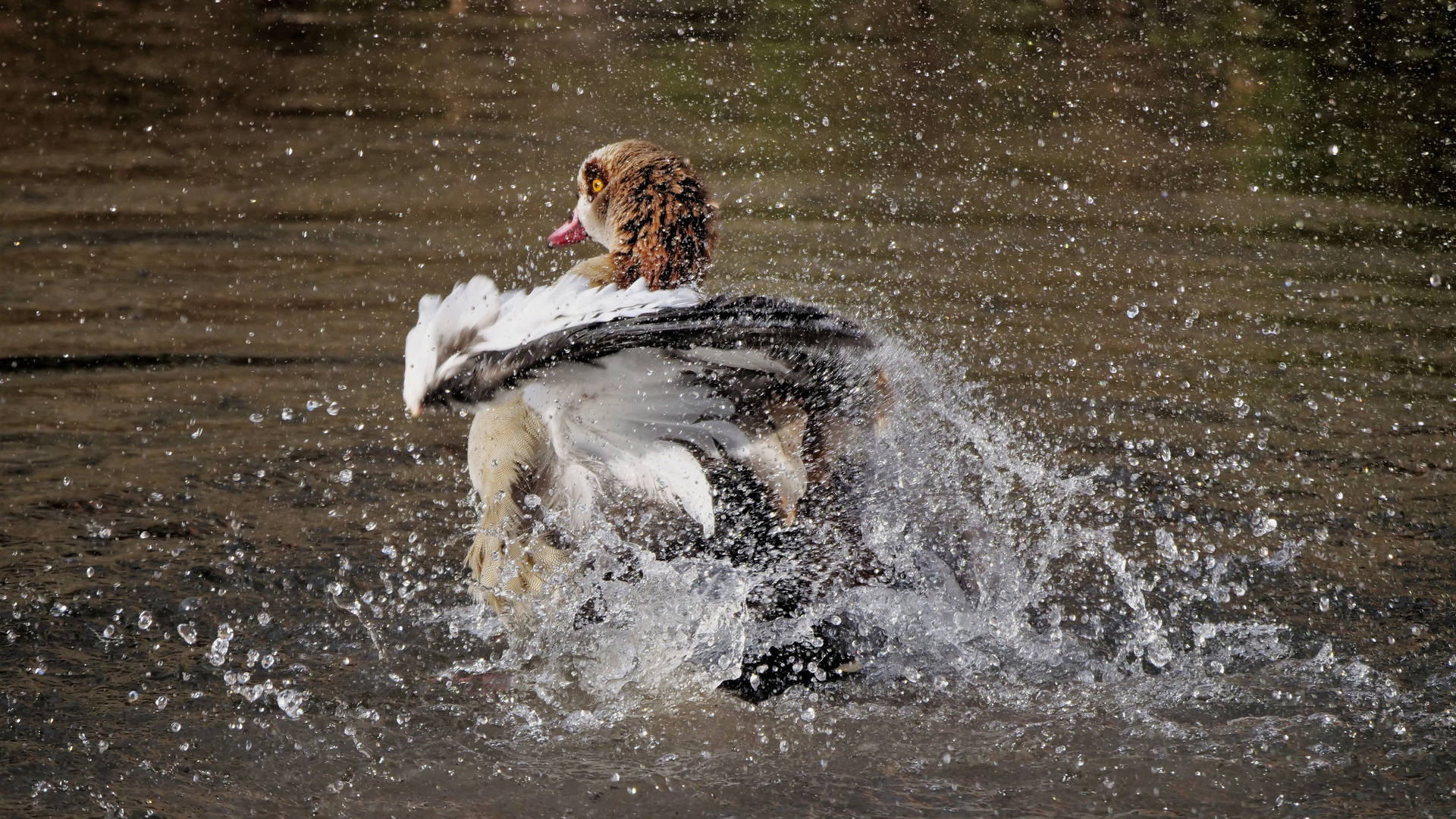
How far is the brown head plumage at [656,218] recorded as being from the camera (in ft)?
13.4

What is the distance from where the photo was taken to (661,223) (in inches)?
162

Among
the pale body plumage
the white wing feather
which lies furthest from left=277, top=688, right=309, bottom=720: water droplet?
the white wing feather

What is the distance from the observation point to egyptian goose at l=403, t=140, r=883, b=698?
302 centimetres

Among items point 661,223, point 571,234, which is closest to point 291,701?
point 661,223

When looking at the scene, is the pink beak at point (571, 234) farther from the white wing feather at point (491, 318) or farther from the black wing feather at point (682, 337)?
the black wing feather at point (682, 337)

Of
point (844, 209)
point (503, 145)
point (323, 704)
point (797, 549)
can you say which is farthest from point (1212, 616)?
point (503, 145)

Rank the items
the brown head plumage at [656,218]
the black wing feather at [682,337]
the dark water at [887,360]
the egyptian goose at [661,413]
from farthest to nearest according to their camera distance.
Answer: the brown head plumage at [656,218] → the dark water at [887,360] → the egyptian goose at [661,413] → the black wing feather at [682,337]

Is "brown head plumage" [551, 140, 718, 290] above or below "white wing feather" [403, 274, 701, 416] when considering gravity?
above

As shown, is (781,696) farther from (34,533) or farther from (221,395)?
(221,395)

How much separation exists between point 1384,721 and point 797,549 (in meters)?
1.39

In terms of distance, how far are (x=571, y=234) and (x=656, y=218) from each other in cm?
69

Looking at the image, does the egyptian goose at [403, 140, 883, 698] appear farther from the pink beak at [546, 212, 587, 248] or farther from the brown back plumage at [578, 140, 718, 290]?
the pink beak at [546, 212, 587, 248]

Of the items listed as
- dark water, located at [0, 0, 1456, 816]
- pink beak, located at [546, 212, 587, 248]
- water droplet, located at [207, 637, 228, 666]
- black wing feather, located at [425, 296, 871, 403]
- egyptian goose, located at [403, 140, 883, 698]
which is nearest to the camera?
black wing feather, located at [425, 296, 871, 403]

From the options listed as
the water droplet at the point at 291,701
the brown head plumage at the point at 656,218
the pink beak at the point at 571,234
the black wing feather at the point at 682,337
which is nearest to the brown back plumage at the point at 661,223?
the brown head plumage at the point at 656,218
